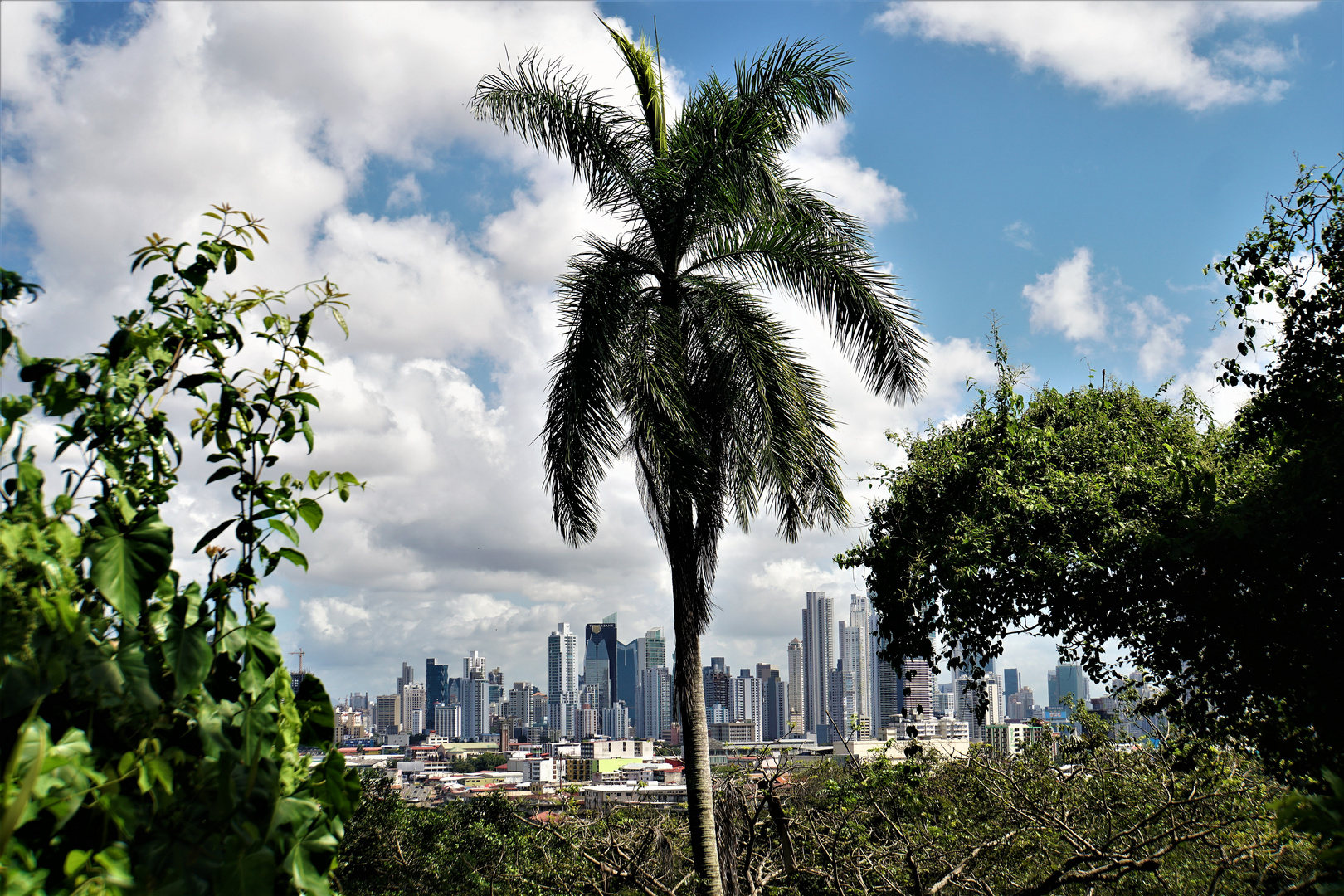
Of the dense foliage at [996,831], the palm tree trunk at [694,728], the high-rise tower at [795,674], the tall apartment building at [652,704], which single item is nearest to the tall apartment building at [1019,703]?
the high-rise tower at [795,674]

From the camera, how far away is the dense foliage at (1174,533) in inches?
207

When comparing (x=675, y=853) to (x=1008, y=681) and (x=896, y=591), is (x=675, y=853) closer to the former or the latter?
(x=896, y=591)

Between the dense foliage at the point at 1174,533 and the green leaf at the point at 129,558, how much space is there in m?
4.98

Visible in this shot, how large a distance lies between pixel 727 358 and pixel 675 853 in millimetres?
6797

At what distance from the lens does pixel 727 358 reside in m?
6.96

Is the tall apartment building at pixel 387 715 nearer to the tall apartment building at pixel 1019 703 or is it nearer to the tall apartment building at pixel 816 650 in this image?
the tall apartment building at pixel 816 650

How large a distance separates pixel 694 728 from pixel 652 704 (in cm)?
18290

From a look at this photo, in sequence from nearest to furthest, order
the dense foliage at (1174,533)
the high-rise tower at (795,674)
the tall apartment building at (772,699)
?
the dense foliage at (1174,533)
the tall apartment building at (772,699)
the high-rise tower at (795,674)

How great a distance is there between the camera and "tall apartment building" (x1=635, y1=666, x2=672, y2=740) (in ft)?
575

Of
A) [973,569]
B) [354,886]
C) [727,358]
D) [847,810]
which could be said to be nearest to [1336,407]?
[973,569]

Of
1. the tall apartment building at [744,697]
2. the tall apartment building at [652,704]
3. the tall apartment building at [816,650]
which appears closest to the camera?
the tall apartment building at [744,697]

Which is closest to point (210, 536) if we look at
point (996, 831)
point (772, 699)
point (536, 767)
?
point (996, 831)

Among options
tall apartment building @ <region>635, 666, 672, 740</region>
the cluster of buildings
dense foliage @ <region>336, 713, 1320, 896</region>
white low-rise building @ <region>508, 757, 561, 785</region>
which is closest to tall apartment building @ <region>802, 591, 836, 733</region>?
the cluster of buildings

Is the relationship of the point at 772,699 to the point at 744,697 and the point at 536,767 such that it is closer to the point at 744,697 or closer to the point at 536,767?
the point at 744,697
